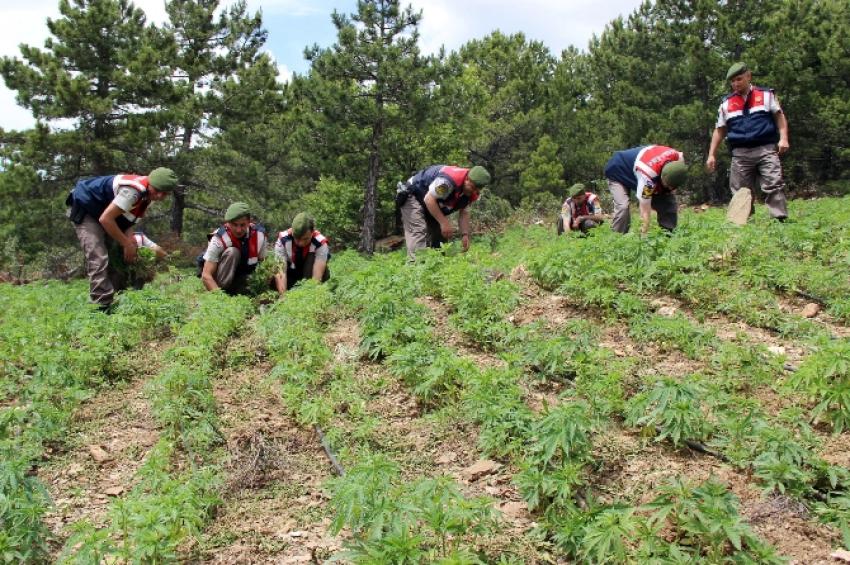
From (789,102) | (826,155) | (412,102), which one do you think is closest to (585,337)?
(412,102)

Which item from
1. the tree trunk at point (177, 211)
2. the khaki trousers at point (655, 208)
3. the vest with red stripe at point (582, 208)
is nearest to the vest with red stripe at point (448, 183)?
the khaki trousers at point (655, 208)

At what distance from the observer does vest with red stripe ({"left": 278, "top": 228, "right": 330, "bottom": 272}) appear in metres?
6.95

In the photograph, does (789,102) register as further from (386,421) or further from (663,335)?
(386,421)

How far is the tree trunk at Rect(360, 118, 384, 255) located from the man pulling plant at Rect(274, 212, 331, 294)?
10.6m

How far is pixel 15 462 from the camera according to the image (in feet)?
9.34

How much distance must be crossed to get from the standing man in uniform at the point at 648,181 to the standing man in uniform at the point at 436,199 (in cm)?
156

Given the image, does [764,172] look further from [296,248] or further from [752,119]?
[296,248]

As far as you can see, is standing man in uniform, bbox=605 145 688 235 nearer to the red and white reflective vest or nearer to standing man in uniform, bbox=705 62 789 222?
standing man in uniform, bbox=705 62 789 222

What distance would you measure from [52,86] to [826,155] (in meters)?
21.4

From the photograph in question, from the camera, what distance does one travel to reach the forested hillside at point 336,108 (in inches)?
640

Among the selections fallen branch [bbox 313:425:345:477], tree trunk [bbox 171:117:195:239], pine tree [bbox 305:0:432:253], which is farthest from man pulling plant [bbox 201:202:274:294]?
tree trunk [bbox 171:117:195:239]

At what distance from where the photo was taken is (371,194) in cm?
1802

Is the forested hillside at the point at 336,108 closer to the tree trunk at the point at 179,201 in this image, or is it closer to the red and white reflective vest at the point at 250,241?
the tree trunk at the point at 179,201

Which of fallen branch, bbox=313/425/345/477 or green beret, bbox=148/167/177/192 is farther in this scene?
green beret, bbox=148/167/177/192
